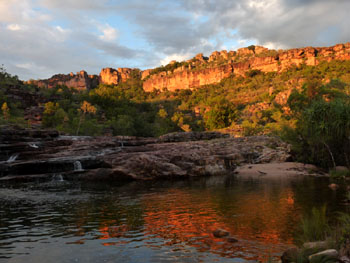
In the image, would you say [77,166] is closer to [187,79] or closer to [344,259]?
[344,259]

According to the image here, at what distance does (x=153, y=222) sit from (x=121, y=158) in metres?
17.8

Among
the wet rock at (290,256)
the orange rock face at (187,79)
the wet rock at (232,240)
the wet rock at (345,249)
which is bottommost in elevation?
the wet rock at (232,240)

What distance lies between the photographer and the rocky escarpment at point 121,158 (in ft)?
90.6

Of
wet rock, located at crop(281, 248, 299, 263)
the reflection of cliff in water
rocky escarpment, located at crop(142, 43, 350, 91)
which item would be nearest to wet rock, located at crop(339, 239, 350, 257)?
wet rock, located at crop(281, 248, 299, 263)

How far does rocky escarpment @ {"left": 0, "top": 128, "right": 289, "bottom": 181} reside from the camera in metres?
27.6

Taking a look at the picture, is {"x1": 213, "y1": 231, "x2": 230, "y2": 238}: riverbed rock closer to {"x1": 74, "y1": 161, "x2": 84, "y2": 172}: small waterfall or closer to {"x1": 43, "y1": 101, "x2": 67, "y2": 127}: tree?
{"x1": 74, "y1": 161, "x2": 84, "y2": 172}: small waterfall

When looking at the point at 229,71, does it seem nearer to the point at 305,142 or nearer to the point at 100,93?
the point at 100,93

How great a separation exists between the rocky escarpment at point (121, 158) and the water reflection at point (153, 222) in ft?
23.5

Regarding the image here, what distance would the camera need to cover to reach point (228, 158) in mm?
33969

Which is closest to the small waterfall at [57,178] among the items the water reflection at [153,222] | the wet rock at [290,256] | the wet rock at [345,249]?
the water reflection at [153,222]

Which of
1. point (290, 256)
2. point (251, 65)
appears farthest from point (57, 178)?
point (251, 65)

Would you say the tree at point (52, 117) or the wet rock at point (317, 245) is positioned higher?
the tree at point (52, 117)

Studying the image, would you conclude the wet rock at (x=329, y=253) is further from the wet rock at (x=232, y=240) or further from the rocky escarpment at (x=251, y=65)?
the rocky escarpment at (x=251, y=65)

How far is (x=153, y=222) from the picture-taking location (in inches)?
473
